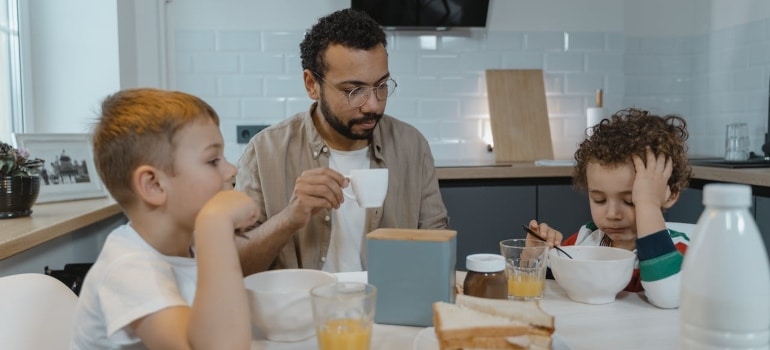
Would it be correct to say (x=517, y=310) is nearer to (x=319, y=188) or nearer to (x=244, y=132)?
(x=319, y=188)

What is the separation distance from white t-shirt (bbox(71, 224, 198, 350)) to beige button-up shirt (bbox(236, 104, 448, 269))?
763mm

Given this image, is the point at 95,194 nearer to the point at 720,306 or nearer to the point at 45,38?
the point at 45,38

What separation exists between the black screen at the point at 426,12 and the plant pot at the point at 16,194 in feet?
5.95

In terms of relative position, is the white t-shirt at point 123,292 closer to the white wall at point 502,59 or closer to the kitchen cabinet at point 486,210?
the kitchen cabinet at point 486,210

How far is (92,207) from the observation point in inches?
84.7

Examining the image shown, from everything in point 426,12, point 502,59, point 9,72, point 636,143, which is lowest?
point 636,143

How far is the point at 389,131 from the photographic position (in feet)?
6.59

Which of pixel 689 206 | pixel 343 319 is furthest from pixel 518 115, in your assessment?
pixel 343 319

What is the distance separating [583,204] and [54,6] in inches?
97.6

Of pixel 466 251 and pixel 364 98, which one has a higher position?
pixel 364 98

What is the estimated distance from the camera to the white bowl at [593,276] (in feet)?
3.65

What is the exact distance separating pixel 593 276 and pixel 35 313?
0.99 meters

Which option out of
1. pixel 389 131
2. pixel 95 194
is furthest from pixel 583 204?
pixel 95 194

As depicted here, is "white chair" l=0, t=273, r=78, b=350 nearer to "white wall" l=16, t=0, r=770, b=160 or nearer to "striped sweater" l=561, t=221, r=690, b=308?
"striped sweater" l=561, t=221, r=690, b=308
